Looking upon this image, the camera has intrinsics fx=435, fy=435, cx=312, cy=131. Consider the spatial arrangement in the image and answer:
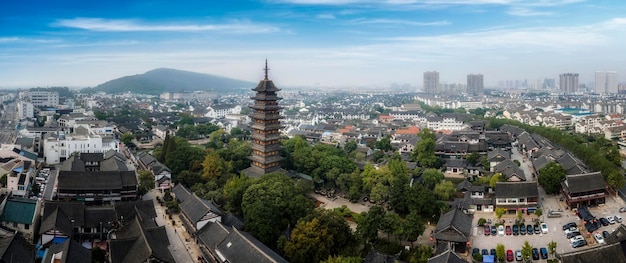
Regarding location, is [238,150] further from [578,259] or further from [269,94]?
[578,259]

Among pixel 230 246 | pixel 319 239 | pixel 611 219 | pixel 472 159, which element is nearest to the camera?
pixel 230 246

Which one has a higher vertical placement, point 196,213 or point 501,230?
point 196,213

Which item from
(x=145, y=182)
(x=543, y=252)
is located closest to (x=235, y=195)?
(x=145, y=182)

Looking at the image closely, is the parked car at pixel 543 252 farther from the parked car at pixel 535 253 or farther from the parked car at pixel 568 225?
the parked car at pixel 568 225

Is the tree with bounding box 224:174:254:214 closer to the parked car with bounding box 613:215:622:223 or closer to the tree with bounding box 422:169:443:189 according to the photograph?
the tree with bounding box 422:169:443:189

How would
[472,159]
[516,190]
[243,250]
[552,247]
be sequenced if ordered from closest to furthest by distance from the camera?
[243,250] → [552,247] → [516,190] → [472,159]

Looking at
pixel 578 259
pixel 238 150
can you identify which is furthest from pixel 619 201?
pixel 238 150

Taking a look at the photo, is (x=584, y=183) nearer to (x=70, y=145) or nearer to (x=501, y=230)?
(x=501, y=230)

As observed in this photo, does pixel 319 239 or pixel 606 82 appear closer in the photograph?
pixel 319 239

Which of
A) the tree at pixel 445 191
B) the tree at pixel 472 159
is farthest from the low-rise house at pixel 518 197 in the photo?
the tree at pixel 472 159
